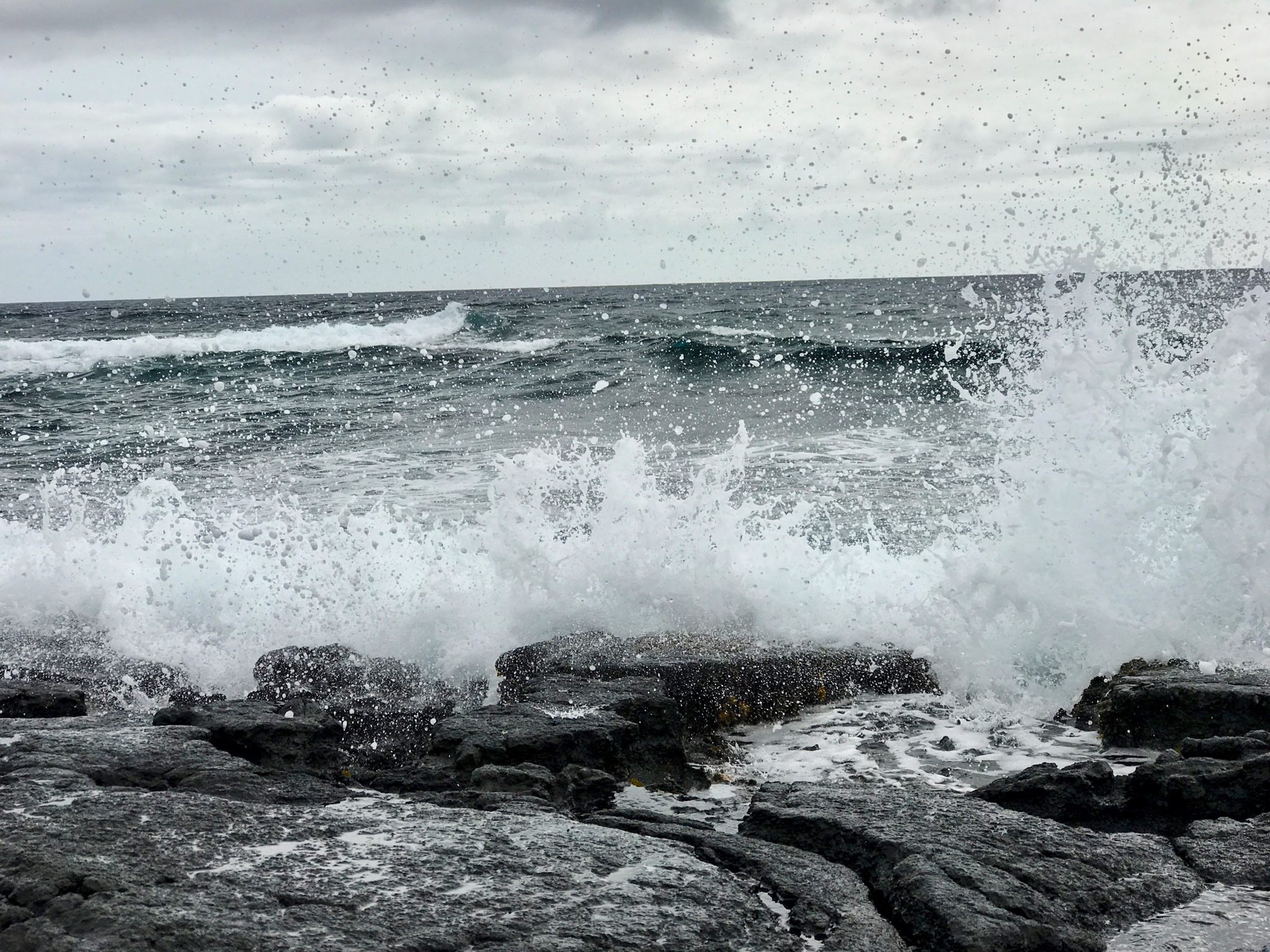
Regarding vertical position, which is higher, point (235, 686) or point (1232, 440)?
point (1232, 440)

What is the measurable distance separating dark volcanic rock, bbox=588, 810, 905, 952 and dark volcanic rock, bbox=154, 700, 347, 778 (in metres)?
1.36

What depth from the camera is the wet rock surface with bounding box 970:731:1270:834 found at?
3705 mm

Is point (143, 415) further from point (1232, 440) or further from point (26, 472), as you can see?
point (1232, 440)

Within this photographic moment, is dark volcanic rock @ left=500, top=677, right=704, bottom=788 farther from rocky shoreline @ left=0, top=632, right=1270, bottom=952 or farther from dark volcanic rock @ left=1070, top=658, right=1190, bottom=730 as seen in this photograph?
dark volcanic rock @ left=1070, top=658, right=1190, bottom=730

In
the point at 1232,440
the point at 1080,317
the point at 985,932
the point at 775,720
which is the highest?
the point at 1080,317

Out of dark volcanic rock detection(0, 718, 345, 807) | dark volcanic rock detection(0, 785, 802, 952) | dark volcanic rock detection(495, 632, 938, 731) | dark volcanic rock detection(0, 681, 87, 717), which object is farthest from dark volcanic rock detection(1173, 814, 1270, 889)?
dark volcanic rock detection(0, 681, 87, 717)

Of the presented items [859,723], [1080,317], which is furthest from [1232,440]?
[859,723]

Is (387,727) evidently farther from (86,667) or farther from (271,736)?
(86,667)

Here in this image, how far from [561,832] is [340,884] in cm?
70

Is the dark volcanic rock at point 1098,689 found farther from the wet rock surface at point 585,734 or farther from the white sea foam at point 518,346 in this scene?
the white sea foam at point 518,346

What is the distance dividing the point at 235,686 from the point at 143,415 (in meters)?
13.1

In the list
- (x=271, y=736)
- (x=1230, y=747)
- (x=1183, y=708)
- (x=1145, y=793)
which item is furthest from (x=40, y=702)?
(x=1183, y=708)

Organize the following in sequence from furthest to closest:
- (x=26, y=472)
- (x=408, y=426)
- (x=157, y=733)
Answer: (x=408, y=426) → (x=26, y=472) → (x=157, y=733)

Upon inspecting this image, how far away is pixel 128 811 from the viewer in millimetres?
3203
